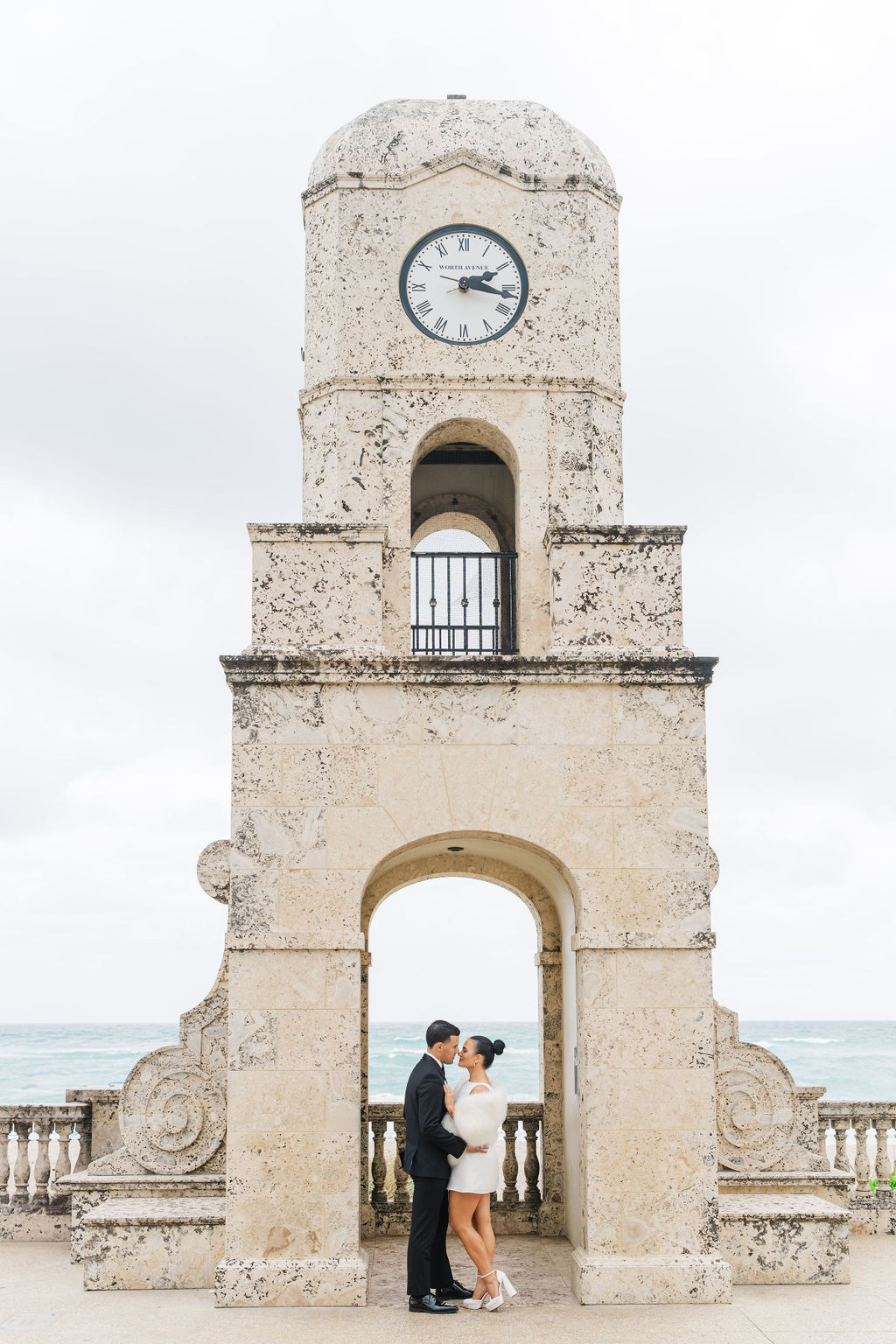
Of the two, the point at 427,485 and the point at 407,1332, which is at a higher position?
the point at 427,485

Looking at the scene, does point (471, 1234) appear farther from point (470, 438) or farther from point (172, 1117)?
point (470, 438)

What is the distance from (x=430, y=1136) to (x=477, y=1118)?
0.31 meters

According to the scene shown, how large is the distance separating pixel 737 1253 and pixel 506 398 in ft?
20.4

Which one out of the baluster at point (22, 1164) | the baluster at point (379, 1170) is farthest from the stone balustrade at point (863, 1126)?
the baluster at point (22, 1164)

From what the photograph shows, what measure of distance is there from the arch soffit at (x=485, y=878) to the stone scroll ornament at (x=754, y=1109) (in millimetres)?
1687

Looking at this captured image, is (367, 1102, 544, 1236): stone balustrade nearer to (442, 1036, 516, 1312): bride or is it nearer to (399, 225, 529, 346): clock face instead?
(442, 1036, 516, 1312): bride

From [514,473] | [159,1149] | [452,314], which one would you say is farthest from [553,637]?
[159,1149]

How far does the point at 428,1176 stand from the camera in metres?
8.11

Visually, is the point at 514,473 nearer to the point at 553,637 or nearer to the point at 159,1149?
the point at 553,637

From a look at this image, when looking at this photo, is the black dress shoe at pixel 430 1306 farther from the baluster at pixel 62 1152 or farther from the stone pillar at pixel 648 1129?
the baluster at pixel 62 1152

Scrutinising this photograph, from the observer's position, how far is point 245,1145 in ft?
27.8

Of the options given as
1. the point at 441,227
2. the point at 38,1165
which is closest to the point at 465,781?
the point at 441,227

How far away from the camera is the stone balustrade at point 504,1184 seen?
10305mm

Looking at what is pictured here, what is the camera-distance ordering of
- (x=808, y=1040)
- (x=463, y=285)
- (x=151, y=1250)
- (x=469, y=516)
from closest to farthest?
1. (x=151, y=1250)
2. (x=463, y=285)
3. (x=469, y=516)
4. (x=808, y=1040)
